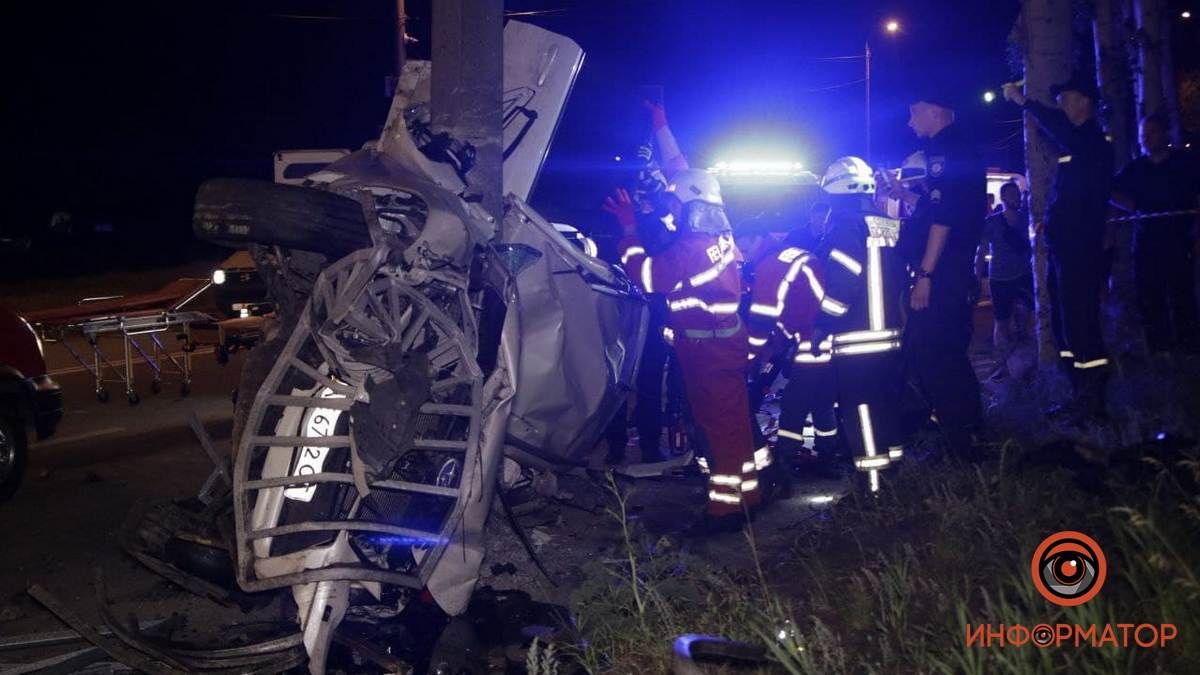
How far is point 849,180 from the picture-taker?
18.5 feet

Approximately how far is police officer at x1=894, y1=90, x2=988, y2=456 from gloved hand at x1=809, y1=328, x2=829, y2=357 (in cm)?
61

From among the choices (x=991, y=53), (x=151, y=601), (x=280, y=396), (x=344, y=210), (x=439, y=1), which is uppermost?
(x=991, y=53)

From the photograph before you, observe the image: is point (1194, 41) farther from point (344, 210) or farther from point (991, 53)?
point (344, 210)

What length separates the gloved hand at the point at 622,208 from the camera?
616 centimetres

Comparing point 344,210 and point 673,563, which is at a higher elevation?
point 344,210

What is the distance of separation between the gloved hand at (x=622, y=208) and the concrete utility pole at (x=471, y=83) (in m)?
1.33

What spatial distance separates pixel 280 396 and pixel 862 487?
3294mm

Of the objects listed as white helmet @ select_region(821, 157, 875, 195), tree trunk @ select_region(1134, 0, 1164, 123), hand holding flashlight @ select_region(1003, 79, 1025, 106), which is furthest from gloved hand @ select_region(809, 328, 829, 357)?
tree trunk @ select_region(1134, 0, 1164, 123)

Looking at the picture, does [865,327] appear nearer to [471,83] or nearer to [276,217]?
[471,83]

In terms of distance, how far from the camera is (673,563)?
14.3 ft

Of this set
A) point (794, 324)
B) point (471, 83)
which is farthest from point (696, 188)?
point (471, 83)

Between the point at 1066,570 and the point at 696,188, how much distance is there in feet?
10.1

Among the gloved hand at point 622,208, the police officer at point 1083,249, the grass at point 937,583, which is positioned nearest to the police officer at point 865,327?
the grass at point 937,583

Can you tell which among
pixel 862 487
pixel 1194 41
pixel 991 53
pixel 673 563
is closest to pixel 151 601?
pixel 673 563
